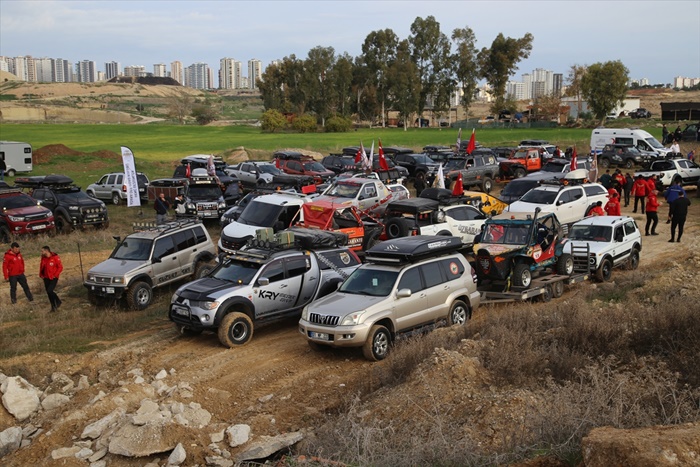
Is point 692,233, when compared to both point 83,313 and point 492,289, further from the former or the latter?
point 83,313

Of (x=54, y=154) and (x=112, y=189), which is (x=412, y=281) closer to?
(x=112, y=189)

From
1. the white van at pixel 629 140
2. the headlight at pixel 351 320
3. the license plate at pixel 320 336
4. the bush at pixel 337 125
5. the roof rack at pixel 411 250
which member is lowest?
the license plate at pixel 320 336

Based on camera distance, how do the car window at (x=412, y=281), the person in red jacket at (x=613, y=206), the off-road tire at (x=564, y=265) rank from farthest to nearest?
the person in red jacket at (x=613, y=206), the off-road tire at (x=564, y=265), the car window at (x=412, y=281)

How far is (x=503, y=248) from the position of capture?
16359 mm

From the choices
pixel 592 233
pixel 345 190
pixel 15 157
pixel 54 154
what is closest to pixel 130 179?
pixel 345 190

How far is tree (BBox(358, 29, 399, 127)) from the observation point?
333 ft

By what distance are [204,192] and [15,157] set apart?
75.4 feet

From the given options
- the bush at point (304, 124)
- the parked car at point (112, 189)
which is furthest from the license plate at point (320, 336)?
the bush at point (304, 124)

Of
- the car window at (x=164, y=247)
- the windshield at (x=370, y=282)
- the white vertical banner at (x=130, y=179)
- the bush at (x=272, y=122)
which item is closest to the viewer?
the windshield at (x=370, y=282)

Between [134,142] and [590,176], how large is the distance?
52805mm

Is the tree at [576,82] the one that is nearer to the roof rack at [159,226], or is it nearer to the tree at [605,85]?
the tree at [605,85]

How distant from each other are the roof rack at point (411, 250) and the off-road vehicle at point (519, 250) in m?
1.83

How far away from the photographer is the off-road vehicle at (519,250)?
52.6 feet

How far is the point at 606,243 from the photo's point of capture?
61.3 ft
